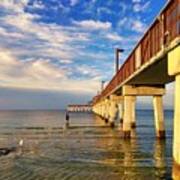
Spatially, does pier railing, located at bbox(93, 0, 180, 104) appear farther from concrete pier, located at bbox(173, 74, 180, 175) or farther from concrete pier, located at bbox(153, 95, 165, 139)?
concrete pier, located at bbox(153, 95, 165, 139)

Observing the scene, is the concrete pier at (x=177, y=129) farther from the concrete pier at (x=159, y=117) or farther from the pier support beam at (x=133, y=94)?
the concrete pier at (x=159, y=117)

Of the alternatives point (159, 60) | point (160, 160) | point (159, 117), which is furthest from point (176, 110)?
point (159, 117)

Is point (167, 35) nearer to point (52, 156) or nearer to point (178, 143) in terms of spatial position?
point (178, 143)

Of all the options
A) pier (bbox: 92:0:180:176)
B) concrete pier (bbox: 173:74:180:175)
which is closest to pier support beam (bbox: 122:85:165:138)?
pier (bbox: 92:0:180:176)

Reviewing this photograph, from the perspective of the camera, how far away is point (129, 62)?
36625mm

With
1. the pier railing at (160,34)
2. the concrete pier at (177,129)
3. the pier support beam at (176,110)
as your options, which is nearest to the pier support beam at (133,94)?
the pier railing at (160,34)

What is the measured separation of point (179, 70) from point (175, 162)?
378cm

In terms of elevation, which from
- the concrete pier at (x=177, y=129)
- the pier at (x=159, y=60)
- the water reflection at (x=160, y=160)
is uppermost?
the pier at (x=159, y=60)

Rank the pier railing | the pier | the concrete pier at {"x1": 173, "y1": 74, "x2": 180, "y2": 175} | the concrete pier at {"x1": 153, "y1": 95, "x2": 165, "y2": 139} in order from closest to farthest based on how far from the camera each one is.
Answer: the concrete pier at {"x1": 173, "y1": 74, "x2": 180, "y2": 175}
the pier
the pier railing
the concrete pier at {"x1": 153, "y1": 95, "x2": 165, "y2": 139}

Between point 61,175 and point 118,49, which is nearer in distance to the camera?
point 61,175

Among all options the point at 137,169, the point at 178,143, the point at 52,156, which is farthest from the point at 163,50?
the point at 52,156

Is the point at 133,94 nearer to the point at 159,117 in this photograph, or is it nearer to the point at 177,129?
the point at 159,117

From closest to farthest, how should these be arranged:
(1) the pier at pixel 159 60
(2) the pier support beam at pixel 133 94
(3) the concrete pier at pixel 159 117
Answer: (1) the pier at pixel 159 60, (2) the pier support beam at pixel 133 94, (3) the concrete pier at pixel 159 117

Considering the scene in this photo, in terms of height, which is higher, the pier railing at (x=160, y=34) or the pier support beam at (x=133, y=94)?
the pier railing at (x=160, y=34)
